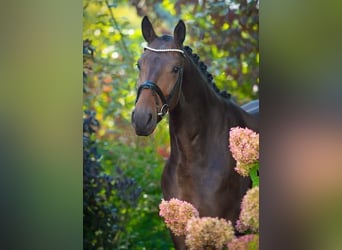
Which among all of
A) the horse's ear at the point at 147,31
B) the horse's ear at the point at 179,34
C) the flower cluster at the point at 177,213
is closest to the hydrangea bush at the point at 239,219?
the flower cluster at the point at 177,213

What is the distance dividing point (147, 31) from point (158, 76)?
315 mm

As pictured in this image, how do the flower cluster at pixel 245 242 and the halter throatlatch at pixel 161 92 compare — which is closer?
the halter throatlatch at pixel 161 92

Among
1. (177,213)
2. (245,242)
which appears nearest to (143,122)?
(177,213)

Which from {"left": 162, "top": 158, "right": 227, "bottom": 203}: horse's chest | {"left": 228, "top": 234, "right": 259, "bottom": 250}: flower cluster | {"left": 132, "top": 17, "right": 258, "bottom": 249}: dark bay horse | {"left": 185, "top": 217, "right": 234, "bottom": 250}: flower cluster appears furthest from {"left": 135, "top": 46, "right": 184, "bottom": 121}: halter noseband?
{"left": 228, "top": 234, "right": 259, "bottom": 250}: flower cluster

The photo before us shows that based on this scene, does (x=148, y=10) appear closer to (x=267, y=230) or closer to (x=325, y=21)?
(x=325, y=21)

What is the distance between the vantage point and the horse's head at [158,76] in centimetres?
306

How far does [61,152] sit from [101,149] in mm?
281

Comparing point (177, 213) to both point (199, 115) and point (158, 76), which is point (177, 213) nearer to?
point (199, 115)

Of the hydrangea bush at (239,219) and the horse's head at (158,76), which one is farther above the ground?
the horse's head at (158,76)

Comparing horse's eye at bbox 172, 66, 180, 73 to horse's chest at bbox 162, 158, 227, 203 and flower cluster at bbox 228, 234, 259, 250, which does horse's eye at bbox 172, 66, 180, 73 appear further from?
flower cluster at bbox 228, 234, 259, 250

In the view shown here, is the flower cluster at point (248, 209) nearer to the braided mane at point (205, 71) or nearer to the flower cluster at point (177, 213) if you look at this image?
the flower cluster at point (177, 213)

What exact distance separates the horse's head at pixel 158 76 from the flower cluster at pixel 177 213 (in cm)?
52

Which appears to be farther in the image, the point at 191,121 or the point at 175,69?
the point at 191,121

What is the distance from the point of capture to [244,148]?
10.3ft
